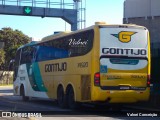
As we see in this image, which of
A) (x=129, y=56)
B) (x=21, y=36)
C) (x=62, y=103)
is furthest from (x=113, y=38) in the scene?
(x=21, y=36)

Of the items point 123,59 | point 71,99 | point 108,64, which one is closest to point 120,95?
point 108,64

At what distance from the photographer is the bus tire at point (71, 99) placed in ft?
63.9

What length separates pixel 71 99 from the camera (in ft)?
64.7

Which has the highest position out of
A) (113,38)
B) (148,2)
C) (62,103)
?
(148,2)

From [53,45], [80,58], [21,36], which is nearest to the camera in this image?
[80,58]

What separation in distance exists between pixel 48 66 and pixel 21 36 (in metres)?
57.4

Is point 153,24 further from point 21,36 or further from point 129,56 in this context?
point 21,36

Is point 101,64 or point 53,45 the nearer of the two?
point 101,64

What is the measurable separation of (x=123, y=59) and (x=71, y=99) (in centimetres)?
357

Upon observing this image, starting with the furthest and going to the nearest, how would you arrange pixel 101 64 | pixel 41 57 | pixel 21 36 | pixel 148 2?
1. pixel 21 36
2. pixel 148 2
3. pixel 41 57
4. pixel 101 64

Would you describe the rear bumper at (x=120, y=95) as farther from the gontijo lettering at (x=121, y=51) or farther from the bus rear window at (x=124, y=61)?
the gontijo lettering at (x=121, y=51)

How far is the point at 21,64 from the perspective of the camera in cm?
2739

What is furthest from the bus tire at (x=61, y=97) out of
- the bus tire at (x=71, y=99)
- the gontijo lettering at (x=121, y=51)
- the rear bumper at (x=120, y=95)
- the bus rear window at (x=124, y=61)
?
the gontijo lettering at (x=121, y=51)

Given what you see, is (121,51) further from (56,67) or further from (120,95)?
(56,67)
